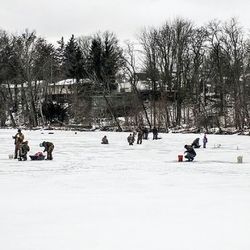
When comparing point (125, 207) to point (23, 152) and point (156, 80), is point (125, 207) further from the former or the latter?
point (156, 80)

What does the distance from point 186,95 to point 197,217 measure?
54.2 metres

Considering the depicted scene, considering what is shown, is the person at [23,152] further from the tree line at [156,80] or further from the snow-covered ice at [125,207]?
the tree line at [156,80]

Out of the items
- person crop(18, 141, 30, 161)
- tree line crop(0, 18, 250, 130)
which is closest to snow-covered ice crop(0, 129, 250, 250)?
person crop(18, 141, 30, 161)

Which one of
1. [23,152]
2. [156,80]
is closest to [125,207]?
[23,152]

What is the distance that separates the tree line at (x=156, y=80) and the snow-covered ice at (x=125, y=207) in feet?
117

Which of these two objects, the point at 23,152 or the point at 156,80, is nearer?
the point at 23,152

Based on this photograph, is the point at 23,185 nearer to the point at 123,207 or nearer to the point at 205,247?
the point at 123,207

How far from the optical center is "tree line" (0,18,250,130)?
56.3m

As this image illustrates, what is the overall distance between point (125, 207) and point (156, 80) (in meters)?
54.3

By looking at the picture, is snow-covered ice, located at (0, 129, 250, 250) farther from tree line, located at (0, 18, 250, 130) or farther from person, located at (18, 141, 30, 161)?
tree line, located at (0, 18, 250, 130)

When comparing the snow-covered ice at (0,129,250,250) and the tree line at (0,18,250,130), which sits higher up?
the tree line at (0,18,250,130)

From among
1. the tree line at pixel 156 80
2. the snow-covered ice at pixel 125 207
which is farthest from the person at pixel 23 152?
the tree line at pixel 156 80

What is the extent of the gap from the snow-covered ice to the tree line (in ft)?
117

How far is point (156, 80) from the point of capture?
64625 millimetres
